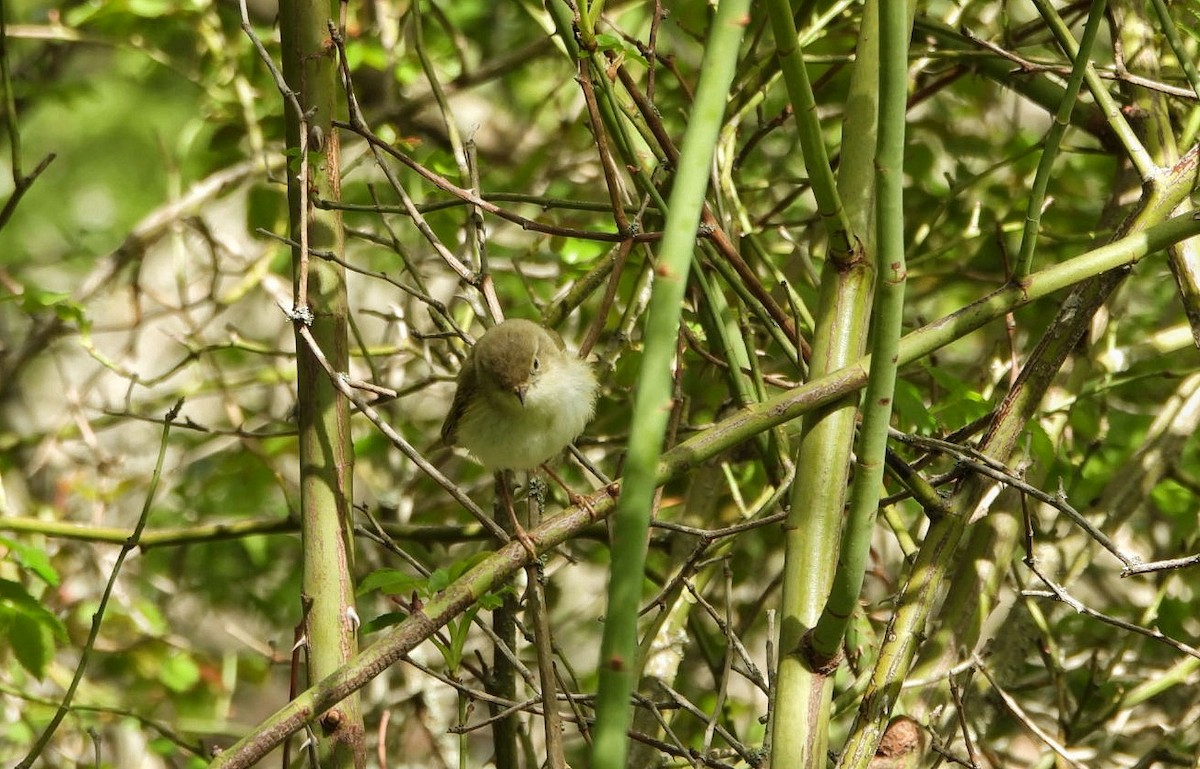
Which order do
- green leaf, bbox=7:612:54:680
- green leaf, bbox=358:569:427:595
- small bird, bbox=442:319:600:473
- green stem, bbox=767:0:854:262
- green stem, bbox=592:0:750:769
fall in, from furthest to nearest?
small bird, bbox=442:319:600:473 < green leaf, bbox=7:612:54:680 < green leaf, bbox=358:569:427:595 < green stem, bbox=767:0:854:262 < green stem, bbox=592:0:750:769

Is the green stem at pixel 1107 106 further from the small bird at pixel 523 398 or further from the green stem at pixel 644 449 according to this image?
the green stem at pixel 644 449

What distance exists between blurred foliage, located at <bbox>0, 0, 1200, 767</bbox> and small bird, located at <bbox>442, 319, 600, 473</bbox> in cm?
19

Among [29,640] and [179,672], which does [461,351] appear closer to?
[29,640]

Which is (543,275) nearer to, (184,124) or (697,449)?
(697,449)

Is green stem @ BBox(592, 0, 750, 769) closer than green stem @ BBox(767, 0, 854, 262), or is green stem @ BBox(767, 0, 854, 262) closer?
green stem @ BBox(592, 0, 750, 769)

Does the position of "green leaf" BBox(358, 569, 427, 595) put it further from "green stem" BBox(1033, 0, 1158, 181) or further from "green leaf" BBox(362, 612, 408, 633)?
"green stem" BBox(1033, 0, 1158, 181)

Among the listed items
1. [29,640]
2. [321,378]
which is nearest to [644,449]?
[321,378]

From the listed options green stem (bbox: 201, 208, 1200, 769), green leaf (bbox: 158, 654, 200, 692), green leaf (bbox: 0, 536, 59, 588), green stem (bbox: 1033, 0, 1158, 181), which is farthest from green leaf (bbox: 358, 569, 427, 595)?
A: green leaf (bbox: 158, 654, 200, 692)

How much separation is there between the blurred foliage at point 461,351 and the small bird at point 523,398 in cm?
19

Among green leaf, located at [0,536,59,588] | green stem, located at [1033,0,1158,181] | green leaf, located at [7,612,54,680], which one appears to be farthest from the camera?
green leaf, located at [7,612,54,680]

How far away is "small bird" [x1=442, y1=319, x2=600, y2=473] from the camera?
2943mm

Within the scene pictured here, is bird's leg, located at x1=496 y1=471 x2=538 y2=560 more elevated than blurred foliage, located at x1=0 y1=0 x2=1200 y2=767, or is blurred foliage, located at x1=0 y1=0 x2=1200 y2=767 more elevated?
blurred foliage, located at x1=0 y1=0 x2=1200 y2=767

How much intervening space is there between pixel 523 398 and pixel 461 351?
0.63 m

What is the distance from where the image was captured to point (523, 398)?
9.71 feet
